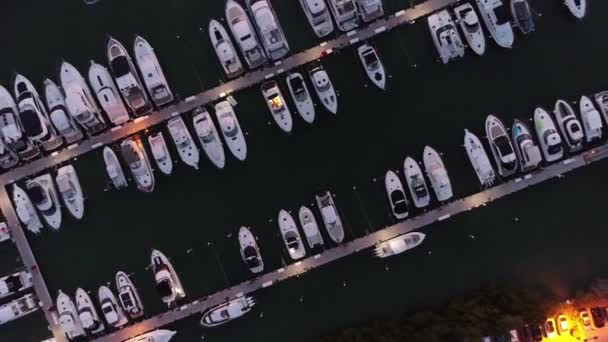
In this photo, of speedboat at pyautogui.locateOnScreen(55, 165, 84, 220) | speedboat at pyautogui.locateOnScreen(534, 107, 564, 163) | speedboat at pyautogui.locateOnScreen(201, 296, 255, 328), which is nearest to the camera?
speedboat at pyautogui.locateOnScreen(534, 107, 564, 163)

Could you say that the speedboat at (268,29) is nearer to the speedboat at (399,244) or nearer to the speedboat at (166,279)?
the speedboat at (399,244)

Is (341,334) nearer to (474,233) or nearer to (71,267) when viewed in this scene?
(474,233)

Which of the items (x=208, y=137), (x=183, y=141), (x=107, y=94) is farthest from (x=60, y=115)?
(x=208, y=137)

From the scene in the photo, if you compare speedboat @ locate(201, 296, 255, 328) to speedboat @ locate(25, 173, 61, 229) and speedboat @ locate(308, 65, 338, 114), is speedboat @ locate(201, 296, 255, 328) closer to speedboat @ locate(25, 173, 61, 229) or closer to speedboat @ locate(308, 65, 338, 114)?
speedboat @ locate(25, 173, 61, 229)

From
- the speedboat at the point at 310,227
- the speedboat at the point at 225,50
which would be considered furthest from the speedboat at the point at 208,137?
the speedboat at the point at 310,227

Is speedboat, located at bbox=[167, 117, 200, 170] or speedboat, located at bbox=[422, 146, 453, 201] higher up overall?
speedboat, located at bbox=[167, 117, 200, 170]

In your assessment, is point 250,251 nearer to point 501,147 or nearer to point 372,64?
point 372,64

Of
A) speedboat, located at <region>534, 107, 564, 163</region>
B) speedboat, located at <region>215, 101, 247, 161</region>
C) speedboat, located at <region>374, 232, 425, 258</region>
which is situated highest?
speedboat, located at <region>215, 101, 247, 161</region>

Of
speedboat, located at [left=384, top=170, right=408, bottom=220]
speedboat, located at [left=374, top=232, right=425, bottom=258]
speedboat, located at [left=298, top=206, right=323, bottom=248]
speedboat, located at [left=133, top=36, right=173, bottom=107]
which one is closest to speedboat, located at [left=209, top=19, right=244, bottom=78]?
speedboat, located at [left=133, top=36, right=173, bottom=107]
